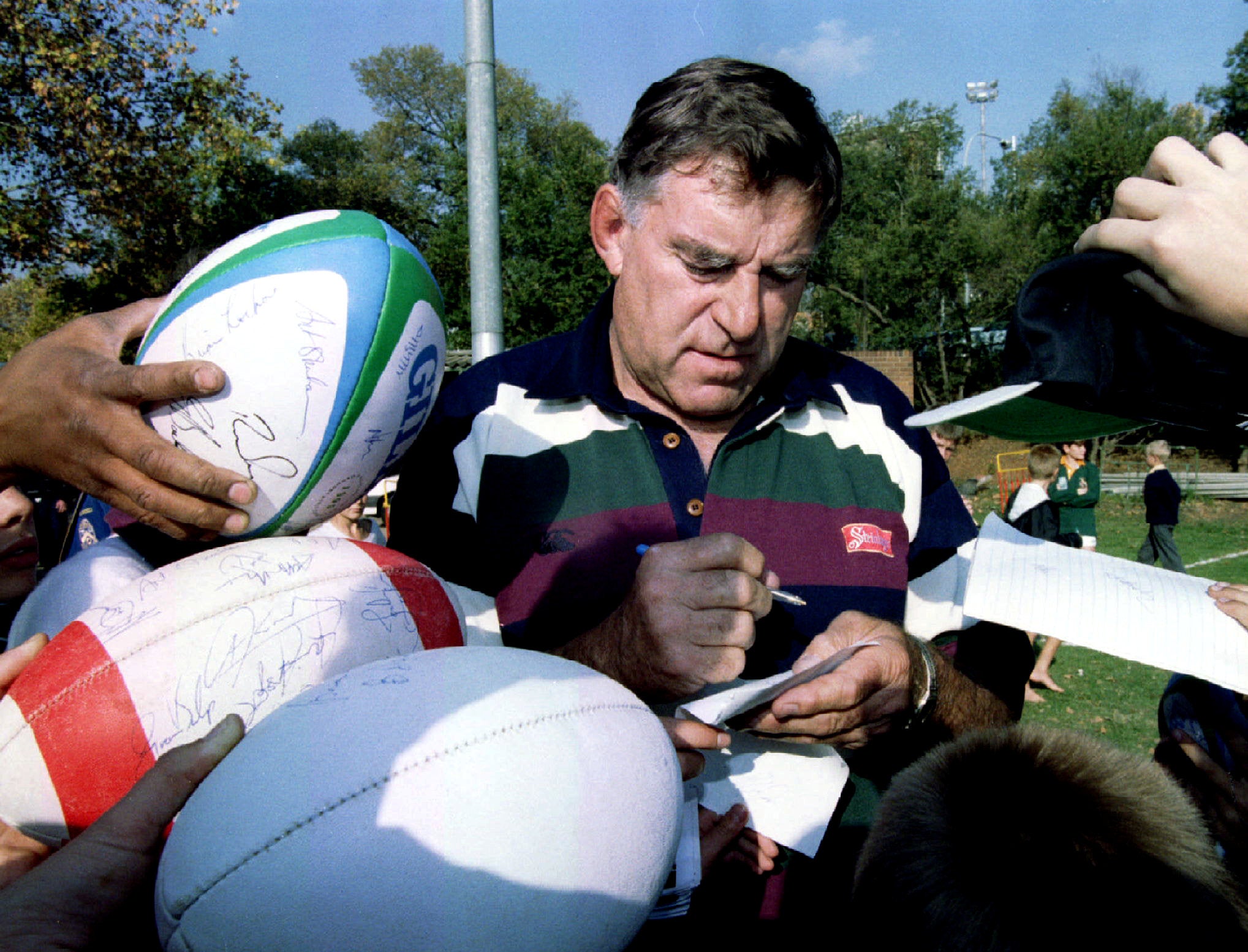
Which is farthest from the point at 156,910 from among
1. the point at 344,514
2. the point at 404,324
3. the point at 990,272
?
the point at 990,272

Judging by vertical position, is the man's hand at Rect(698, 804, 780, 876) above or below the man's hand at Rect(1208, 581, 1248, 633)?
below

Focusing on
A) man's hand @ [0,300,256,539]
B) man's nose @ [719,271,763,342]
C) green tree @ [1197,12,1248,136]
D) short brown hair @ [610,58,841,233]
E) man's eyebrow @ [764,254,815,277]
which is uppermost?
green tree @ [1197,12,1248,136]

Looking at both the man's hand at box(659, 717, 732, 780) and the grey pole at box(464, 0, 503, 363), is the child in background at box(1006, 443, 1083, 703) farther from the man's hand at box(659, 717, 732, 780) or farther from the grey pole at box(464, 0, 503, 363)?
the man's hand at box(659, 717, 732, 780)

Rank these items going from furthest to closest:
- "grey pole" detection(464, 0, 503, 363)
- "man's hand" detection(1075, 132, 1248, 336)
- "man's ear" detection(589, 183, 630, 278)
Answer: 1. "grey pole" detection(464, 0, 503, 363)
2. "man's ear" detection(589, 183, 630, 278)
3. "man's hand" detection(1075, 132, 1248, 336)

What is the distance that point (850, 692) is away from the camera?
161 cm

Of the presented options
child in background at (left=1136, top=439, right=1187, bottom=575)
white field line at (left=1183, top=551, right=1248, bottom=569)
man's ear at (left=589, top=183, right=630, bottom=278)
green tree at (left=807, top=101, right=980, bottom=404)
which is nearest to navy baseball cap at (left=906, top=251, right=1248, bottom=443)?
man's ear at (left=589, top=183, right=630, bottom=278)

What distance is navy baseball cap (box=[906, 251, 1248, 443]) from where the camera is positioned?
4.13ft

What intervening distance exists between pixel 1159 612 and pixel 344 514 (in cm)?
490

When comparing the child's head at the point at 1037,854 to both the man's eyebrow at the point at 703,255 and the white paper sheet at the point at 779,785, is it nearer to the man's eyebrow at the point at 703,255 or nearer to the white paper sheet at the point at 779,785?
the white paper sheet at the point at 779,785

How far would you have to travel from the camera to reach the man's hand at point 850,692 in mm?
1578

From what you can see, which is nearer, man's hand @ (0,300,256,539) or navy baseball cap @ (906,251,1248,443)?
navy baseball cap @ (906,251,1248,443)

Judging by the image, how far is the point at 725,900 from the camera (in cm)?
190

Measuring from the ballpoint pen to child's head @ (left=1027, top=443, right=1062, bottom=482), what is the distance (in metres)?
7.85

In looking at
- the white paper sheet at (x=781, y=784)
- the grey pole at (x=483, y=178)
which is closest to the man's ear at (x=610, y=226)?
the white paper sheet at (x=781, y=784)
